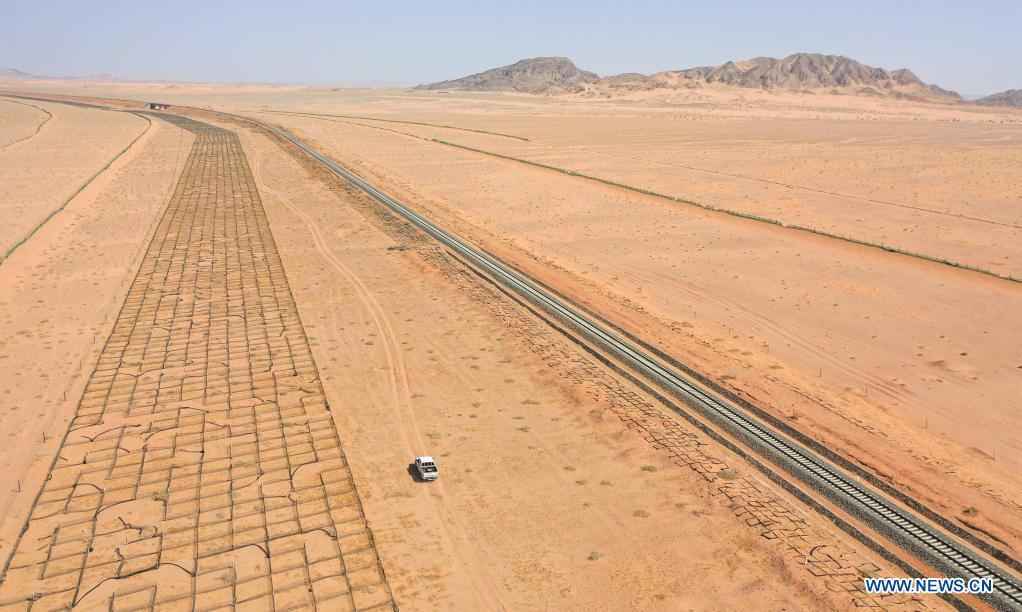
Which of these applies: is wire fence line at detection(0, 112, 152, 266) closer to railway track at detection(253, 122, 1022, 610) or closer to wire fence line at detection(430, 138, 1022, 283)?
railway track at detection(253, 122, 1022, 610)

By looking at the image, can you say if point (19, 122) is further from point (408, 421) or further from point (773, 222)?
point (408, 421)

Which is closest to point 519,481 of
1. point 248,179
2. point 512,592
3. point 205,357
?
point 512,592

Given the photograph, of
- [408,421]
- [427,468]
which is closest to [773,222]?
[408,421]

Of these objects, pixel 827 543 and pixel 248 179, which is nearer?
pixel 827 543

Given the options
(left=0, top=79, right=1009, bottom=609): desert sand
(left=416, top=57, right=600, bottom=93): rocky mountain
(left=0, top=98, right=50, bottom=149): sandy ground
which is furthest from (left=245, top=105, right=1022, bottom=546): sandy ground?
(left=416, top=57, right=600, bottom=93): rocky mountain

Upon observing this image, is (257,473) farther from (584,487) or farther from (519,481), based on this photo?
(584,487)

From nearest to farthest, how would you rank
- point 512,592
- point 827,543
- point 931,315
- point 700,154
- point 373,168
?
point 512,592
point 827,543
point 931,315
point 373,168
point 700,154
